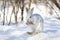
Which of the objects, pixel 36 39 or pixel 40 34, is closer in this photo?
pixel 36 39

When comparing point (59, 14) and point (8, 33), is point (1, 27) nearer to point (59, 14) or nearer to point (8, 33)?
point (8, 33)

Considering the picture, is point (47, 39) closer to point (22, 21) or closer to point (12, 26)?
point (12, 26)

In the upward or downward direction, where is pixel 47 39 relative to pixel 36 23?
downward

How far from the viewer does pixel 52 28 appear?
3.95 m

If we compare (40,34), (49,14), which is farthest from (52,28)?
(49,14)

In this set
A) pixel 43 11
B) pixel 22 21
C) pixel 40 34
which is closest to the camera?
pixel 40 34

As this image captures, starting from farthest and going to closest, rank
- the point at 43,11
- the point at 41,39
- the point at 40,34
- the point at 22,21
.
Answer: the point at 43,11
the point at 22,21
the point at 40,34
the point at 41,39

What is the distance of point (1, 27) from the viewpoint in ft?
12.7

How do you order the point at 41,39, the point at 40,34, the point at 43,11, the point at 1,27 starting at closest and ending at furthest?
the point at 41,39
the point at 40,34
the point at 1,27
the point at 43,11

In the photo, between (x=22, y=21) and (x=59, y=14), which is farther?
(x=59, y=14)

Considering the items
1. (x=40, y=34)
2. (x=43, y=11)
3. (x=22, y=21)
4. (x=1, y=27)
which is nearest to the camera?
(x=40, y=34)

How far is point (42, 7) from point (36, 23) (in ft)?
8.61

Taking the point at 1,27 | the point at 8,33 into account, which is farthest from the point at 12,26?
the point at 8,33

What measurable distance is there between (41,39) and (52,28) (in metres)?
0.76
